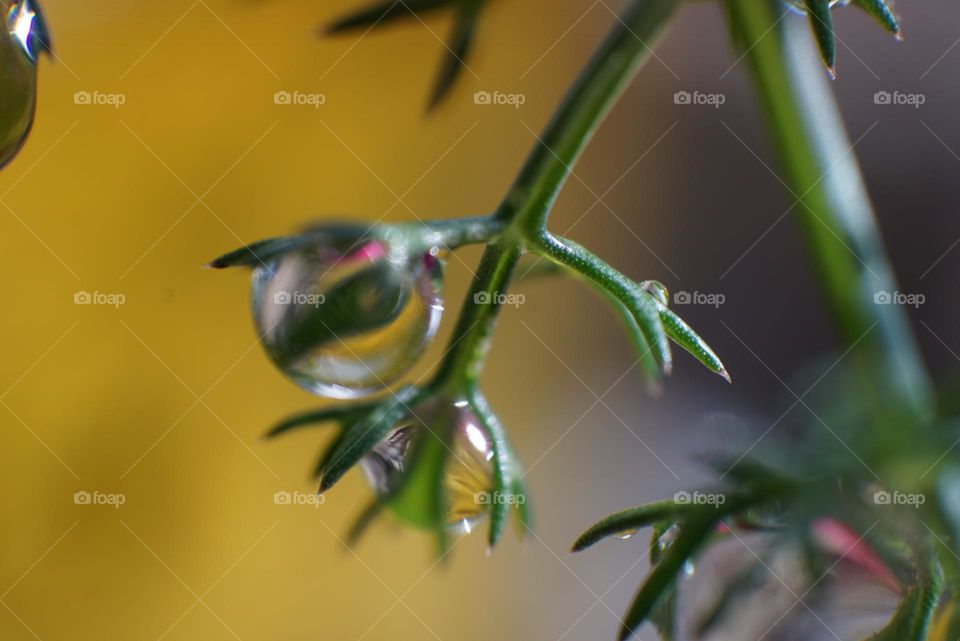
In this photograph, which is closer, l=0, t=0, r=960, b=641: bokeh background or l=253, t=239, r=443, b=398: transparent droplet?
l=253, t=239, r=443, b=398: transparent droplet

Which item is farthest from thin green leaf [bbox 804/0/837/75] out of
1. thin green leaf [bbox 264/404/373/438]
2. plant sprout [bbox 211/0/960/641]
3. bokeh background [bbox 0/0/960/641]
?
bokeh background [bbox 0/0/960/641]

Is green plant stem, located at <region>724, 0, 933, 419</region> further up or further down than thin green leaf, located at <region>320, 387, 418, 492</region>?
further up

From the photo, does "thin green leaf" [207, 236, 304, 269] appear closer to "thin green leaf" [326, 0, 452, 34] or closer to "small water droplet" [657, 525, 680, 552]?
"thin green leaf" [326, 0, 452, 34]

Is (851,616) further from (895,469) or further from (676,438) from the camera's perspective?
(676,438)

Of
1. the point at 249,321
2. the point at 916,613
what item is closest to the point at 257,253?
the point at 916,613

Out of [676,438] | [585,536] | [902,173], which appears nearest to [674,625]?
[585,536]

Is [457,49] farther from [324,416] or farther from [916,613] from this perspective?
[916,613]

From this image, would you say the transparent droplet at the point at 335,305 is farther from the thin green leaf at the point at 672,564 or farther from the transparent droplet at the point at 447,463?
the thin green leaf at the point at 672,564
